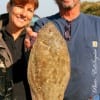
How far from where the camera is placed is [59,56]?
3.66m

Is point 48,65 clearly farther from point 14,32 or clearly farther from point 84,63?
point 84,63

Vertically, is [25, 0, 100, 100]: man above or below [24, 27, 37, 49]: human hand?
below

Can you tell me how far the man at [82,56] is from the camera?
14.8 feet

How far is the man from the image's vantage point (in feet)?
14.8

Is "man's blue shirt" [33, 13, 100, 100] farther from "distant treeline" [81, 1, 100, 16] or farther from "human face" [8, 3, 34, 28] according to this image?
"distant treeline" [81, 1, 100, 16]

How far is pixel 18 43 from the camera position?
4.28m

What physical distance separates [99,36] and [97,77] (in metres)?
0.41

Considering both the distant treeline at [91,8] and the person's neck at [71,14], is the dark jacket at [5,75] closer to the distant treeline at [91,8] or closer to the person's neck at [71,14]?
the person's neck at [71,14]

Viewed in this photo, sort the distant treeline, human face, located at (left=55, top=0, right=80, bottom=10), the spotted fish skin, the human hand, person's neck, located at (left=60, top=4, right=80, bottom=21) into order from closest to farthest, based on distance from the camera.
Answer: the spotted fish skin < the human hand < human face, located at (left=55, top=0, right=80, bottom=10) < person's neck, located at (left=60, top=4, right=80, bottom=21) < the distant treeline

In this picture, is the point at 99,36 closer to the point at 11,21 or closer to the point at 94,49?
the point at 94,49

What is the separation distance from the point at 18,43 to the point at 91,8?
23052 millimetres

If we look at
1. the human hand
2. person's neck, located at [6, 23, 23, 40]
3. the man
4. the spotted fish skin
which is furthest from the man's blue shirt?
the spotted fish skin

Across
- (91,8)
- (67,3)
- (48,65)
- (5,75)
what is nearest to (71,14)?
(67,3)

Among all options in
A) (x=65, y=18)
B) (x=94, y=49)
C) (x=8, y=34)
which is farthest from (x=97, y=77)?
(x=8, y=34)
